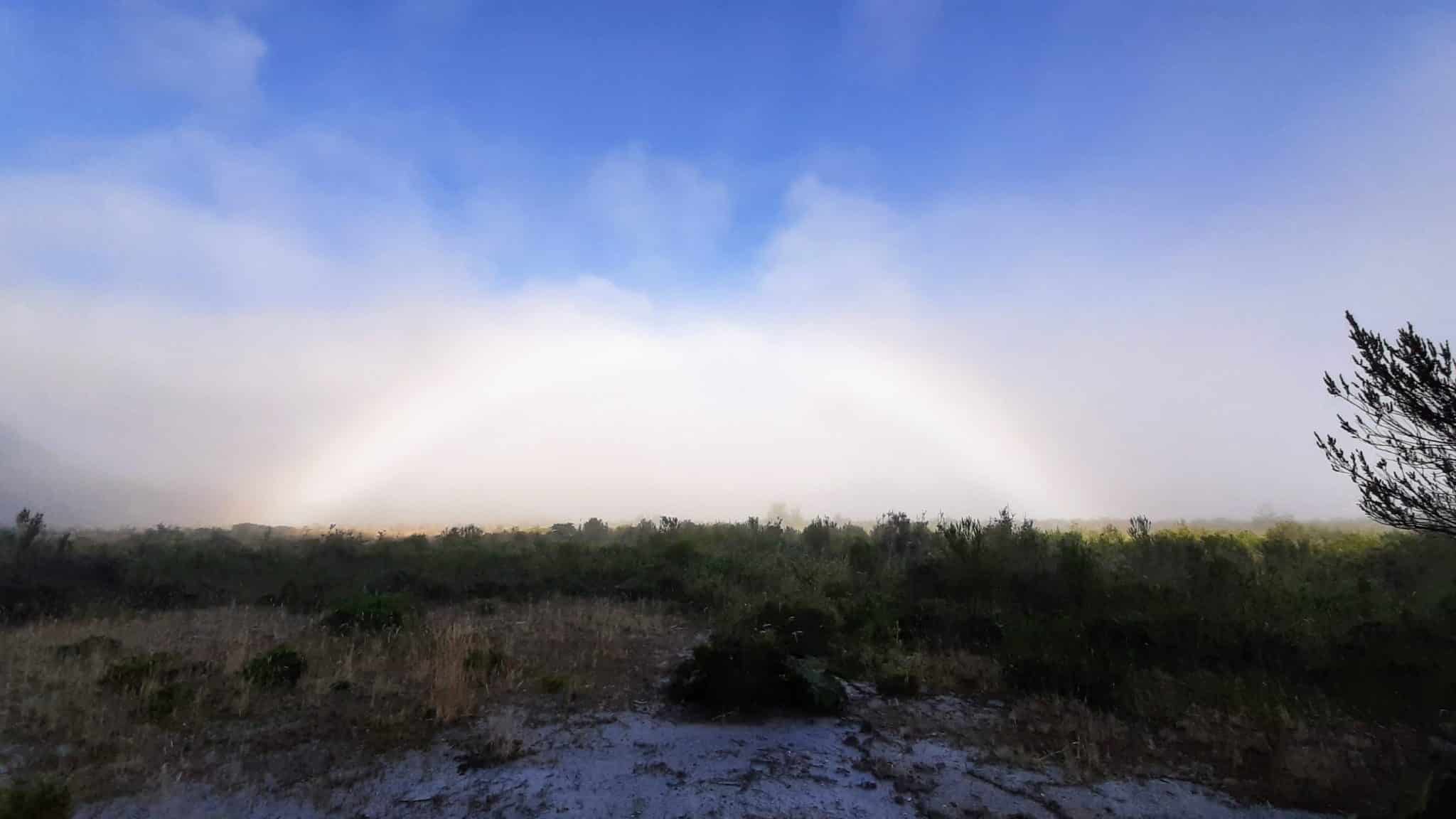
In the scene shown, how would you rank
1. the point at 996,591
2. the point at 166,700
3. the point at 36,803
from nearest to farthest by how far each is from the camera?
the point at 36,803, the point at 166,700, the point at 996,591

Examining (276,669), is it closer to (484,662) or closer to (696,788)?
(484,662)

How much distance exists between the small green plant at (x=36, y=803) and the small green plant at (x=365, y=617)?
653 centimetres

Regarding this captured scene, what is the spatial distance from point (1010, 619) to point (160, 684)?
1239 cm

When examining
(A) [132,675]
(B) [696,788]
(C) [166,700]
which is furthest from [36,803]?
(B) [696,788]

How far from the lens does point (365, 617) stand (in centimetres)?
1271

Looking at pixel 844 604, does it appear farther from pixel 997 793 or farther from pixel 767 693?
pixel 997 793

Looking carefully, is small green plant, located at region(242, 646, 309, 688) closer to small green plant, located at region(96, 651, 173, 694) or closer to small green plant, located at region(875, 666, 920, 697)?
small green plant, located at region(96, 651, 173, 694)

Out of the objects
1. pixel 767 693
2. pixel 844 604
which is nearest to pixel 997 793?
pixel 767 693

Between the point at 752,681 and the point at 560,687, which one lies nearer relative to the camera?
the point at 752,681

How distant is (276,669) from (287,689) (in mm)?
520

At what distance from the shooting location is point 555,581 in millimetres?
18031

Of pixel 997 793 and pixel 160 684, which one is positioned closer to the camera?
pixel 997 793

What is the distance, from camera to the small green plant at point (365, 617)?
492 inches

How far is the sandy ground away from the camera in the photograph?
5.99m
